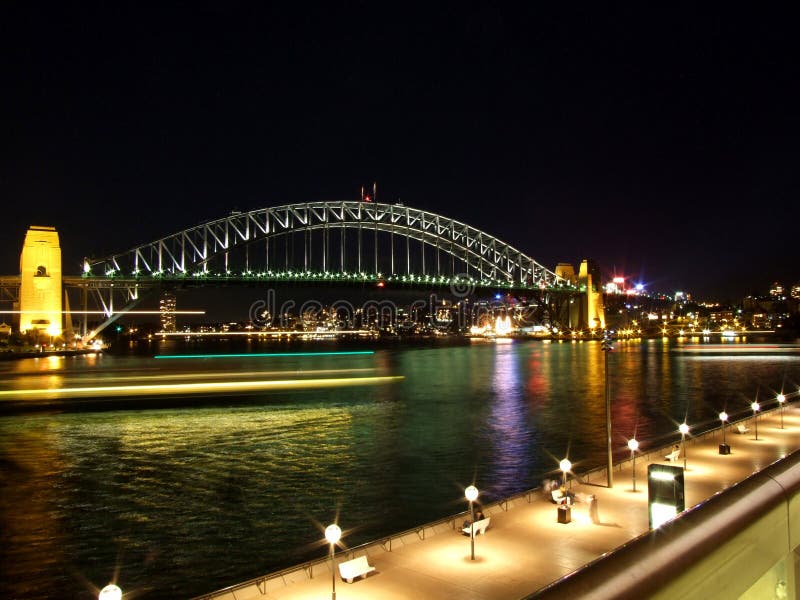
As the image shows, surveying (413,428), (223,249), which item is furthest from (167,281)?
(413,428)

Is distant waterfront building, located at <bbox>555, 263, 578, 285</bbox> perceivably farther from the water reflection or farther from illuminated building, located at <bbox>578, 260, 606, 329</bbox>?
the water reflection

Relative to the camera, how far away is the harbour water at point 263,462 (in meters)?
11.6

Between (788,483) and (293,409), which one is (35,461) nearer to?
(293,409)

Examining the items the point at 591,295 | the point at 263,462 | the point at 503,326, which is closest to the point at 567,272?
the point at 591,295

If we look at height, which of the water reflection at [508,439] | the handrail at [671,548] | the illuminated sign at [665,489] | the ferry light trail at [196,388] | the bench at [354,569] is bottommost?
the water reflection at [508,439]

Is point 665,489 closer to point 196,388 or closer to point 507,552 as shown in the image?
point 507,552

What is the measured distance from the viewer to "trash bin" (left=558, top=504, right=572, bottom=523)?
10195 mm

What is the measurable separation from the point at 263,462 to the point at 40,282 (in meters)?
55.0

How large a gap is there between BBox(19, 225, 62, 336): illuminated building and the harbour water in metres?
25.8

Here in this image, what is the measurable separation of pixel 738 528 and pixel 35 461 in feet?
71.3

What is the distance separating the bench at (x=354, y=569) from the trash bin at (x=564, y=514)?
134 inches

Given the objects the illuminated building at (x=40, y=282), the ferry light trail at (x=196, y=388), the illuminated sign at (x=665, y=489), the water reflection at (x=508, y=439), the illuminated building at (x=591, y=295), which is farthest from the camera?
the illuminated building at (x=591, y=295)

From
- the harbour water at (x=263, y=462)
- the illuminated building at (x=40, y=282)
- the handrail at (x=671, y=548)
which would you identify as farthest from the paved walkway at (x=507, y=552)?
the illuminated building at (x=40, y=282)

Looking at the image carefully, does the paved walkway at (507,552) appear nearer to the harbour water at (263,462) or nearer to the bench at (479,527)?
Result: the bench at (479,527)
